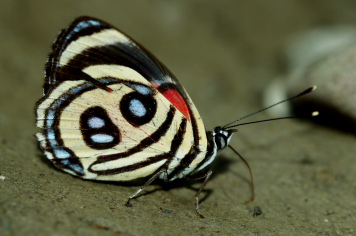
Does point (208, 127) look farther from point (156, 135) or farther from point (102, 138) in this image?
point (102, 138)

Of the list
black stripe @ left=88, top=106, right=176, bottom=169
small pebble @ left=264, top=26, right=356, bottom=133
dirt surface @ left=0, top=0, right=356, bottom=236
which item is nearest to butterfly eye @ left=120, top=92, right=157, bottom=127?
black stripe @ left=88, top=106, right=176, bottom=169

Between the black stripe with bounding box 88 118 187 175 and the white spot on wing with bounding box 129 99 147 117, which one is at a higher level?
the white spot on wing with bounding box 129 99 147 117

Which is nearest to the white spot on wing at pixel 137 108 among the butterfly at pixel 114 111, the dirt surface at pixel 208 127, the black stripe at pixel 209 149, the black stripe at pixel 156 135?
the butterfly at pixel 114 111

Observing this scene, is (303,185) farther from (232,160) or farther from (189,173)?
(189,173)

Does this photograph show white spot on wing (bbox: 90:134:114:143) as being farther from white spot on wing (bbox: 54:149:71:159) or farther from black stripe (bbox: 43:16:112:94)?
black stripe (bbox: 43:16:112:94)

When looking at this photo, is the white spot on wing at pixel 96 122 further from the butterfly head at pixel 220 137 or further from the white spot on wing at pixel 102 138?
the butterfly head at pixel 220 137

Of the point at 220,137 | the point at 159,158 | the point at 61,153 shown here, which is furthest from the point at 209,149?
the point at 61,153
